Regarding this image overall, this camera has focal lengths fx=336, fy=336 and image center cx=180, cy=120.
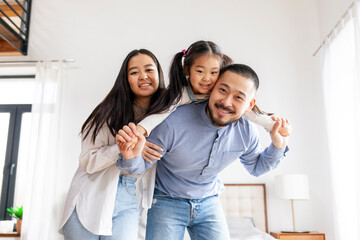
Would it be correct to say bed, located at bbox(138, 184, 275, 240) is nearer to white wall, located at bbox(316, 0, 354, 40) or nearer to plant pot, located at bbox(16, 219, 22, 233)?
white wall, located at bbox(316, 0, 354, 40)

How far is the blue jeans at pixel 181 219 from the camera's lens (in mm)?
1450

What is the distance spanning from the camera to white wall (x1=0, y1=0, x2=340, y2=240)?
380 cm

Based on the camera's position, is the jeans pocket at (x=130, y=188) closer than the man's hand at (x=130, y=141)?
No

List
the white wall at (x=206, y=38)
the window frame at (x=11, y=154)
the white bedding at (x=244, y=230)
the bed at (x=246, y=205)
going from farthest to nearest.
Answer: the window frame at (x=11, y=154) < the white wall at (x=206, y=38) < the bed at (x=246, y=205) < the white bedding at (x=244, y=230)

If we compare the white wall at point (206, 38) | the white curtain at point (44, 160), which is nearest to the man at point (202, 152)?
the white wall at point (206, 38)

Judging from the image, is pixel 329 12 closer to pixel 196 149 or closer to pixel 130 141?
pixel 196 149

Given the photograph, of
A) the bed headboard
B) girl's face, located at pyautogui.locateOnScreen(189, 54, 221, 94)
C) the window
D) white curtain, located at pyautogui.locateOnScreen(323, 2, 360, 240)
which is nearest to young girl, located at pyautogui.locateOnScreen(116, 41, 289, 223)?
girl's face, located at pyautogui.locateOnScreen(189, 54, 221, 94)

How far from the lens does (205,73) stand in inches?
56.8

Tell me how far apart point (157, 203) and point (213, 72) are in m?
0.63

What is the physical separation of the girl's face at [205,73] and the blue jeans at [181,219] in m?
0.50

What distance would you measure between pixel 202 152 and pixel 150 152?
0.23m

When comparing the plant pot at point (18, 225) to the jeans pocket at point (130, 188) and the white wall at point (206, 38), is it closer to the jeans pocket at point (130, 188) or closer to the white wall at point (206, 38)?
the white wall at point (206, 38)

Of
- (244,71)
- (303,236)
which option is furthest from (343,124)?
(244,71)

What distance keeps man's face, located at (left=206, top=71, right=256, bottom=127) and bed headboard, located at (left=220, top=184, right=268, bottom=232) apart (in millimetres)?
2436
